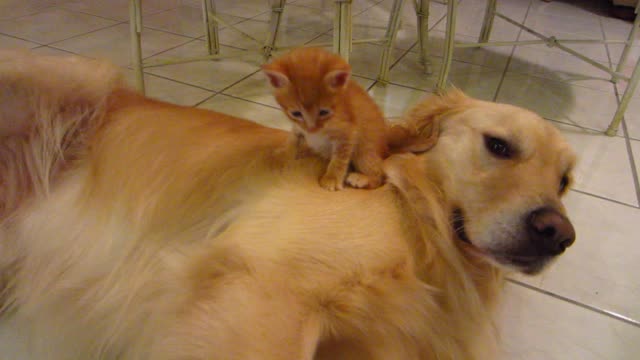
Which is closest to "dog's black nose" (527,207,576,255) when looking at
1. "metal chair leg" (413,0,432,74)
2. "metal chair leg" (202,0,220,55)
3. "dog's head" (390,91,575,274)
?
"dog's head" (390,91,575,274)

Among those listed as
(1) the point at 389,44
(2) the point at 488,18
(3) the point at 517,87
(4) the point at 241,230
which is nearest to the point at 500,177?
(4) the point at 241,230

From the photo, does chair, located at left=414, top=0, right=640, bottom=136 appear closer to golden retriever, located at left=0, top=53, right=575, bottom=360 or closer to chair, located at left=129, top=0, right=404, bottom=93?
chair, located at left=129, top=0, right=404, bottom=93

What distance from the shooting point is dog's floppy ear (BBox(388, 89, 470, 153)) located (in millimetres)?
951

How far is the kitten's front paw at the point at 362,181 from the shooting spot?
88cm

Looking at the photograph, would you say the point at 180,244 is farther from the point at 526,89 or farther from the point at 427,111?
the point at 526,89

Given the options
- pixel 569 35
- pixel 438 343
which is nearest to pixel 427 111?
pixel 438 343

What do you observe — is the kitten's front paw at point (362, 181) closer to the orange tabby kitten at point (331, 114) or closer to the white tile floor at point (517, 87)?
the orange tabby kitten at point (331, 114)

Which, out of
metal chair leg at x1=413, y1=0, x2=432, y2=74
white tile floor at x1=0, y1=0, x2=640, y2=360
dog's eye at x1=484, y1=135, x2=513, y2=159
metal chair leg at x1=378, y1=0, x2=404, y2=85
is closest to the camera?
dog's eye at x1=484, y1=135, x2=513, y2=159

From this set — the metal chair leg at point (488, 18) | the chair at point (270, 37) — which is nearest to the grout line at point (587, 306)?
the chair at point (270, 37)

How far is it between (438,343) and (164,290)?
56 centimetres

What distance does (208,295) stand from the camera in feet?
2.43

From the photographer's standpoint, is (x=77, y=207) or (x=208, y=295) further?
(x=77, y=207)

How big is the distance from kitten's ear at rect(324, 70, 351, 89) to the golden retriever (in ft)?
0.58

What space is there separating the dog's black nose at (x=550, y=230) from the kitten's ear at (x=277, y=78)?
0.55 metres
